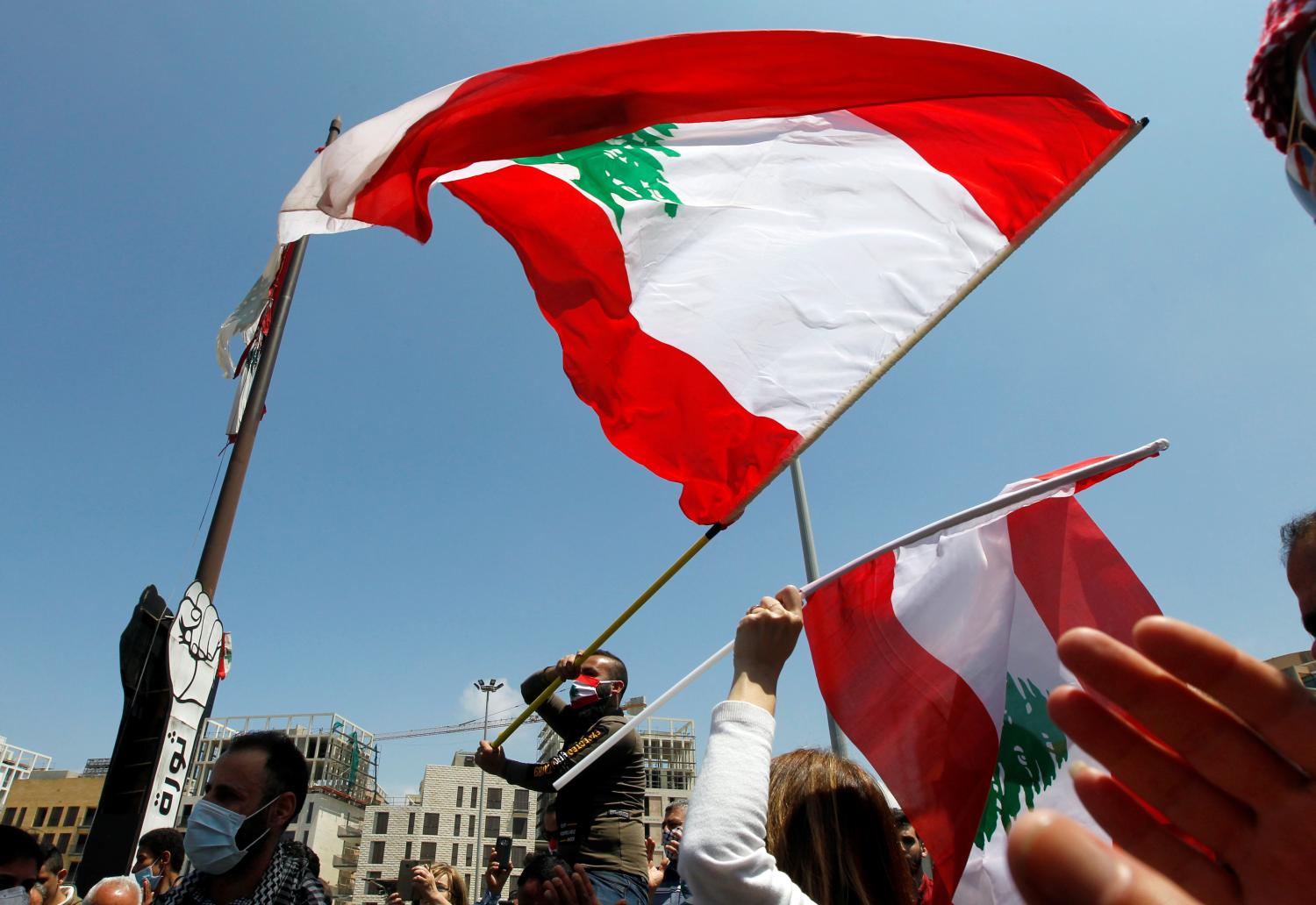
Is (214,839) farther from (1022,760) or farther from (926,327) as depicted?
(926,327)

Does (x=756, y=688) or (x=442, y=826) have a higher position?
(x=442, y=826)

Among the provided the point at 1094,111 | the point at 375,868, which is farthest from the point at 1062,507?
the point at 375,868

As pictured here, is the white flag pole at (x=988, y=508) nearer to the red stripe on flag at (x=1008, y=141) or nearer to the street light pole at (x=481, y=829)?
the red stripe on flag at (x=1008, y=141)

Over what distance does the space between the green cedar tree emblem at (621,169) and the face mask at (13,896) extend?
3573 millimetres

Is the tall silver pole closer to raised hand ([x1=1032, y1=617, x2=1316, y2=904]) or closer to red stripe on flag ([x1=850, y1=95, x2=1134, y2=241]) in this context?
red stripe on flag ([x1=850, y1=95, x2=1134, y2=241])

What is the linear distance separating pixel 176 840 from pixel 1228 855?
7.81 metres

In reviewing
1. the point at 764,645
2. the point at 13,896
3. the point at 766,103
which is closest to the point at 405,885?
the point at 13,896

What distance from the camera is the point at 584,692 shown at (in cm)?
379

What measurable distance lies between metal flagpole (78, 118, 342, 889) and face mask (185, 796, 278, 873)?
12.1 feet

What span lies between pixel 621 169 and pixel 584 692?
2.28 metres

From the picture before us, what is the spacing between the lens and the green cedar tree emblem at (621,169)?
137 inches

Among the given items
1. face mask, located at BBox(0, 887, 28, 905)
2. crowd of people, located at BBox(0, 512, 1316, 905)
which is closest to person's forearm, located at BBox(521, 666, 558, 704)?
crowd of people, located at BBox(0, 512, 1316, 905)

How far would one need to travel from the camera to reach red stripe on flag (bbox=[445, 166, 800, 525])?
3.19 metres

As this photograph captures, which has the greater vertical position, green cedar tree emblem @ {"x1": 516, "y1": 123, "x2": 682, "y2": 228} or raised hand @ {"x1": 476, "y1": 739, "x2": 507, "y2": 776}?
green cedar tree emblem @ {"x1": 516, "y1": 123, "x2": 682, "y2": 228}
